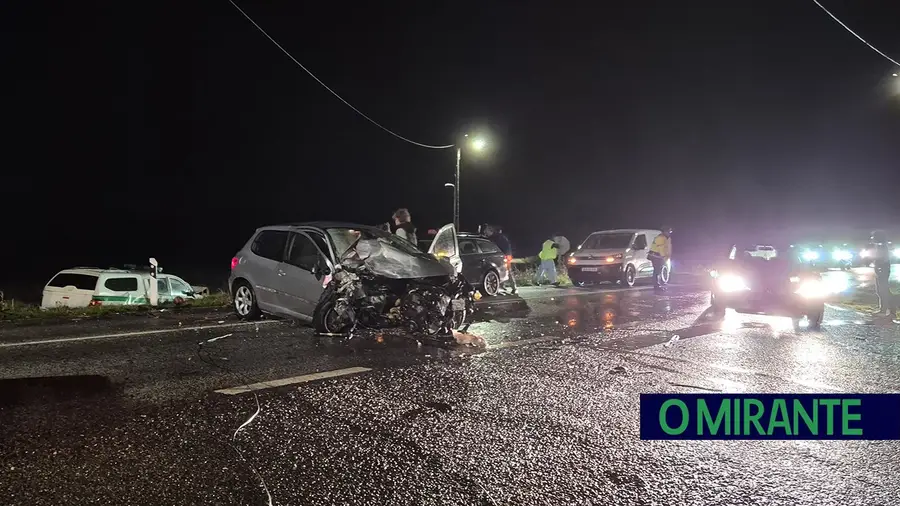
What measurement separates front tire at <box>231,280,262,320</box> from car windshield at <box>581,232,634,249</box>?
12.1 meters

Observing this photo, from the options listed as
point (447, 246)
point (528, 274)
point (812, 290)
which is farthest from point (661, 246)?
point (447, 246)

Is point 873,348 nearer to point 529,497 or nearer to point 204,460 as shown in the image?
point 529,497

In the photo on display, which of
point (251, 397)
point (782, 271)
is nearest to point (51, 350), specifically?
point (251, 397)

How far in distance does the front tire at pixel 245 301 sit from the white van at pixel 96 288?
546 cm

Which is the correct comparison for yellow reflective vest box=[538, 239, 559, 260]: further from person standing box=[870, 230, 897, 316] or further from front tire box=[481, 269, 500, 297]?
person standing box=[870, 230, 897, 316]

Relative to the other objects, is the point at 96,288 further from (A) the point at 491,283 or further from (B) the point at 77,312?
(A) the point at 491,283

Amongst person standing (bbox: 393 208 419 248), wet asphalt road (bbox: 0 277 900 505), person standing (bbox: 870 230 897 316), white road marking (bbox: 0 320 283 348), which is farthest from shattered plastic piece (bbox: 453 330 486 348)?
person standing (bbox: 870 230 897 316)

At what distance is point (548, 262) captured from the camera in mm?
18594

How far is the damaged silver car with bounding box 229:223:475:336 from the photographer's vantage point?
8.40 meters

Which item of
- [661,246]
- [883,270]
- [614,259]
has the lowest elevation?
[883,270]

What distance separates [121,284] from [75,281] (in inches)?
47.2

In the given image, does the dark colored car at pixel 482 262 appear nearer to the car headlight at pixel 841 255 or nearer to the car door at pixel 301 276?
the car door at pixel 301 276

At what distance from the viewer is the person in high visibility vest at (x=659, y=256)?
17.8 meters

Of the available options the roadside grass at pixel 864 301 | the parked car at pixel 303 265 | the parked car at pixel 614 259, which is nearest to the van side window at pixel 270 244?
the parked car at pixel 303 265
